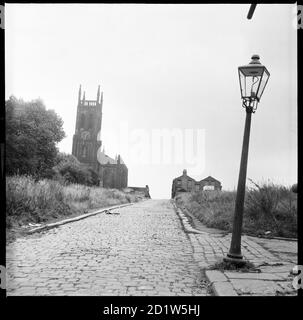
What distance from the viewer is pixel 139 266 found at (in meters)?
4.87

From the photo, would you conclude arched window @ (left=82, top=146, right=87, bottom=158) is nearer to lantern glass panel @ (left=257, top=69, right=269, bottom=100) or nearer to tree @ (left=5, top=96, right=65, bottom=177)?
tree @ (left=5, top=96, right=65, bottom=177)

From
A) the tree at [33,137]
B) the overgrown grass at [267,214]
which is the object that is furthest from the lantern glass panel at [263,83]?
the tree at [33,137]

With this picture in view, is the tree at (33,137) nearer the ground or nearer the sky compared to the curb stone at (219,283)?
nearer the sky

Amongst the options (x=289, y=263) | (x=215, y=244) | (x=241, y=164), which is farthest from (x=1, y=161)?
(x=215, y=244)

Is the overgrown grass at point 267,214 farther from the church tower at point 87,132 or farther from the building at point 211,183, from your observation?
the church tower at point 87,132

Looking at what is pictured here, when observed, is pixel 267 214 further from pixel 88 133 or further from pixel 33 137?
pixel 88 133

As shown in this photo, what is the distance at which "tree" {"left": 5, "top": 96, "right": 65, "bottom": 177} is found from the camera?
34.3 m

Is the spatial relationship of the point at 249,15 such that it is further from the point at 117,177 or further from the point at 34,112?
the point at 117,177

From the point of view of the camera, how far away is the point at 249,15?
84.7 inches

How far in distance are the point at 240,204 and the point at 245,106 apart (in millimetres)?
1535

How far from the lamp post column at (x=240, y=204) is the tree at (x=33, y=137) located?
1209 inches

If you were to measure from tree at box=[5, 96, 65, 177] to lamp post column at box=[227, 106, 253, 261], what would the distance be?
30721 millimetres

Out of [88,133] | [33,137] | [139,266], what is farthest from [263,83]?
[88,133]

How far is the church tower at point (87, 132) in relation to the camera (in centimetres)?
7781
